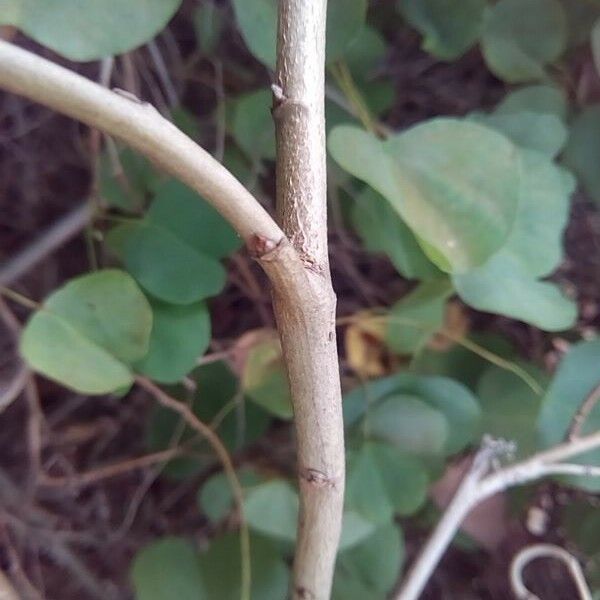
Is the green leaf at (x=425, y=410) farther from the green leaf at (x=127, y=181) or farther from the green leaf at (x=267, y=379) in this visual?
the green leaf at (x=127, y=181)

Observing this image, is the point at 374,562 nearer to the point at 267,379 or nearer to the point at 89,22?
the point at 267,379

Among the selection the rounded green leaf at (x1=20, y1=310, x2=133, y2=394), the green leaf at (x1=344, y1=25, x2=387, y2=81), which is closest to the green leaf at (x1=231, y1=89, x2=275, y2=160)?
the green leaf at (x1=344, y1=25, x2=387, y2=81)

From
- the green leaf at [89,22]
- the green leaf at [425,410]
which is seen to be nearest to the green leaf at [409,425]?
the green leaf at [425,410]

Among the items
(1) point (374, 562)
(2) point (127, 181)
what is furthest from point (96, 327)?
(1) point (374, 562)

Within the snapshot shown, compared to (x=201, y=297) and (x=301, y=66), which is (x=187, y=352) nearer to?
(x=201, y=297)

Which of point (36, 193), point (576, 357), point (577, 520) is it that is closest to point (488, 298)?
point (576, 357)

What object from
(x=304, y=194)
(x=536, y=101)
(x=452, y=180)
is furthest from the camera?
(x=536, y=101)
